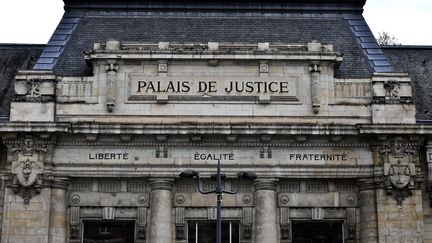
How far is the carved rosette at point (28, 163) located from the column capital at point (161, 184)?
13.3 feet

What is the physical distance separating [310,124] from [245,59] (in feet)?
12.2

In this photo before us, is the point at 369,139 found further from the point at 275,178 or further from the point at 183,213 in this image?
the point at 183,213

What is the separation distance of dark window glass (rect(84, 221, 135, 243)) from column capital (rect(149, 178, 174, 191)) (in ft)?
5.67

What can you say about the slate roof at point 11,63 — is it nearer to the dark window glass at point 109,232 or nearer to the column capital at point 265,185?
the dark window glass at point 109,232

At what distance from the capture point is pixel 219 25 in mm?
36875

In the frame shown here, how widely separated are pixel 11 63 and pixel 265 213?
45.3 feet

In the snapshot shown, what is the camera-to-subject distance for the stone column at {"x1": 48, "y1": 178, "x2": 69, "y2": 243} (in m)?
31.6

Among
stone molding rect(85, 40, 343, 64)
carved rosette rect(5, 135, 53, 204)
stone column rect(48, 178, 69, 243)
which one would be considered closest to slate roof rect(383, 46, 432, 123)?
stone molding rect(85, 40, 343, 64)

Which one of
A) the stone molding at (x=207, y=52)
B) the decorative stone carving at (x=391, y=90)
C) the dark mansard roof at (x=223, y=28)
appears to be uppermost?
the dark mansard roof at (x=223, y=28)

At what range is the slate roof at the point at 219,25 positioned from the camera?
117 ft

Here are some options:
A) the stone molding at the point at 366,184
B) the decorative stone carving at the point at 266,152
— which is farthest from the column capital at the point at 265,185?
the stone molding at the point at 366,184

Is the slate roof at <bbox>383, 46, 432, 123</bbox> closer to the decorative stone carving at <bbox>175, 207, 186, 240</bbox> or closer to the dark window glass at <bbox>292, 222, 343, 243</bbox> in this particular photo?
the dark window glass at <bbox>292, 222, 343, 243</bbox>

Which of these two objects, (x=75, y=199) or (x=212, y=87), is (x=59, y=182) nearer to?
(x=75, y=199)

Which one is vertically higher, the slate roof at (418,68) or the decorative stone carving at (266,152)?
the slate roof at (418,68)
